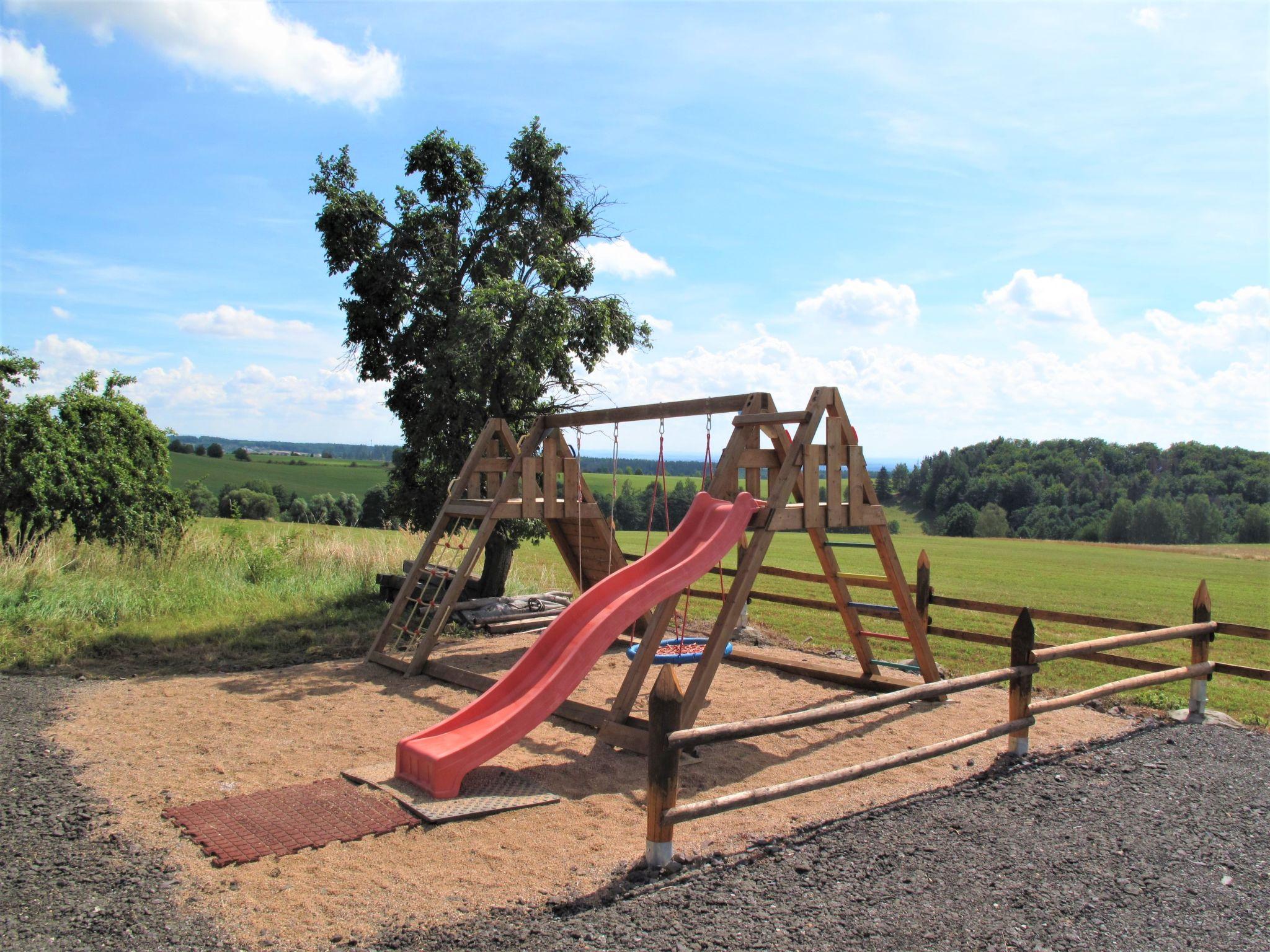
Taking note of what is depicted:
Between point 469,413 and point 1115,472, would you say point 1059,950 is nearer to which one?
point 469,413

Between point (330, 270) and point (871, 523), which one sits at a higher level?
point (330, 270)

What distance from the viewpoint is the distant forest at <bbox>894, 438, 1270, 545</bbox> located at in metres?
52.4

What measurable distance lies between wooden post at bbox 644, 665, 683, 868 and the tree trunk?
318 inches

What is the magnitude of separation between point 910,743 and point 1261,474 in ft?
215

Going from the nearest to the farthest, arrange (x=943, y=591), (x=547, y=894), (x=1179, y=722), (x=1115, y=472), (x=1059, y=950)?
(x=1059, y=950)
(x=547, y=894)
(x=1179, y=722)
(x=943, y=591)
(x=1115, y=472)

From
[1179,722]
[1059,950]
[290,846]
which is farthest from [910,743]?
[290,846]

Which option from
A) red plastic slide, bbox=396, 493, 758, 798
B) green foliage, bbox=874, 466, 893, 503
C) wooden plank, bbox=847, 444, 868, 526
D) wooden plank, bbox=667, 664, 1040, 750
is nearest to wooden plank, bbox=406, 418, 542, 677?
red plastic slide, bbox=396, 493, 758, 798

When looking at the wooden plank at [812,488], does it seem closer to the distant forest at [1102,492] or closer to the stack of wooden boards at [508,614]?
the stack of wooden boards at [508,614]

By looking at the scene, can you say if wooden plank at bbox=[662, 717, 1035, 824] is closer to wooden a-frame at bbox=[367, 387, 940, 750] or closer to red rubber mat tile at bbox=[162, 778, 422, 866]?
wooden a-frame at bbox=[367, 387, 940, 750]

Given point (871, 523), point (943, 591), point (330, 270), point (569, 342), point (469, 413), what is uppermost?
point (330, 270)

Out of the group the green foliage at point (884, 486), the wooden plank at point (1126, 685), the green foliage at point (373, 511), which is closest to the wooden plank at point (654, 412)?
the wooden plank at point (1126, 685)

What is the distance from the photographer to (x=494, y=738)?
5426 mm

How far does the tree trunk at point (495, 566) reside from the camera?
12.2 metres

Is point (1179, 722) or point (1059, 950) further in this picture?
point (1179, 722)
